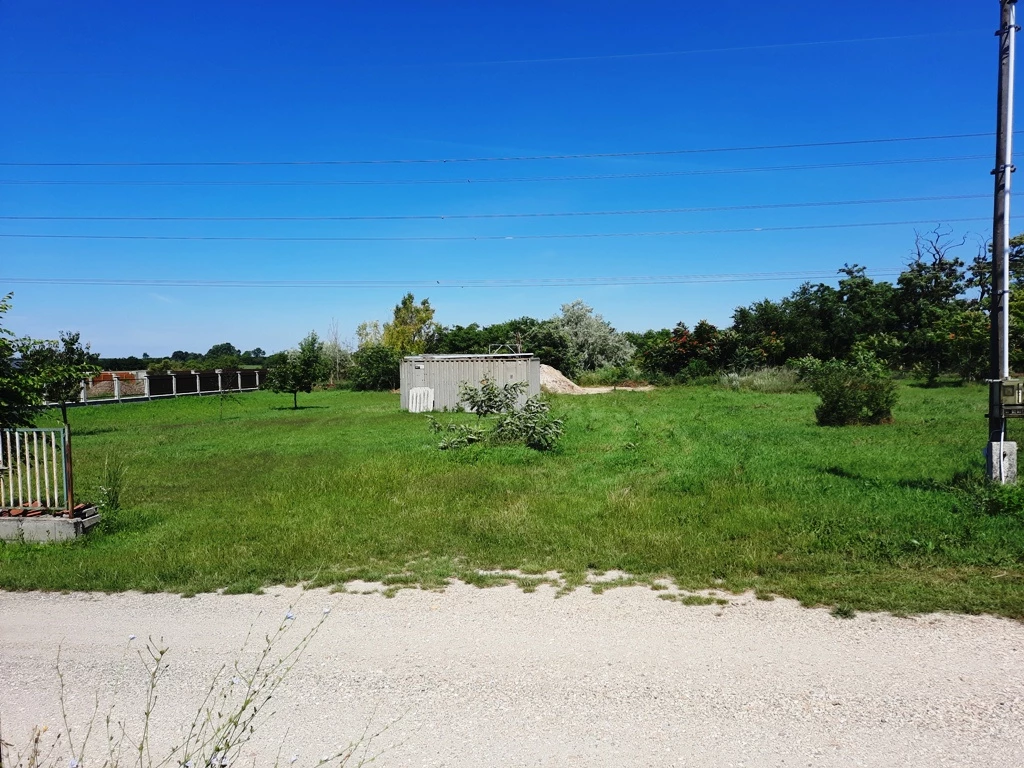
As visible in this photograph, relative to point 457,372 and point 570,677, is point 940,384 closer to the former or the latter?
point 457,372

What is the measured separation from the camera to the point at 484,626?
15.8 ft

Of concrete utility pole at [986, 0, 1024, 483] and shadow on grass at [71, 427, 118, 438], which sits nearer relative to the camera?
concrete utility pole at [986, 0, 1024, 483]

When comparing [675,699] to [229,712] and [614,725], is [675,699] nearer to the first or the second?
[614,725]

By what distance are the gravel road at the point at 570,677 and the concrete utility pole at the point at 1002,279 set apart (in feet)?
14.7

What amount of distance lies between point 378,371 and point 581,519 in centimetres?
3401

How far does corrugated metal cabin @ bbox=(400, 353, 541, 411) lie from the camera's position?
2425 cm

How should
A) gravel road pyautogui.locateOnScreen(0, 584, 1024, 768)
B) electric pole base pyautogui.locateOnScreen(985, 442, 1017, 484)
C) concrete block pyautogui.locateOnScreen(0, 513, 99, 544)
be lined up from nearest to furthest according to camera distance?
gravel road pyautogui.locateOnScreen(0, 584, 1024, 768) < concrete block pyautogui.locateOnScreen(0, 513, 99, 544) < electric pole base pyautogui.locateOnScreen(985, 442, 1017, 484)

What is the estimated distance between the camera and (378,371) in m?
40.4

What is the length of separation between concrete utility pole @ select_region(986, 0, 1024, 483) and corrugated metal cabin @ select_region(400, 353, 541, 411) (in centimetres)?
1680

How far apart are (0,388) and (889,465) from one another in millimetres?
13024

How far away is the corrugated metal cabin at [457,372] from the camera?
24250mm

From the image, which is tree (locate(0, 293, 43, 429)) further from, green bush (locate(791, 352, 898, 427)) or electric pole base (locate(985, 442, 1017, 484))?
green bush (locate(791, 352, 898, 427))

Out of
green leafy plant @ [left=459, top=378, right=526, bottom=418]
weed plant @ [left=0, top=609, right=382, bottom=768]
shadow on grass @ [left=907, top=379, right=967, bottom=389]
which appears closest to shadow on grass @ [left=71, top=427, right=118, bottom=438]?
green leafy plant @ [left=459, top=378, right=526, bottom=418]

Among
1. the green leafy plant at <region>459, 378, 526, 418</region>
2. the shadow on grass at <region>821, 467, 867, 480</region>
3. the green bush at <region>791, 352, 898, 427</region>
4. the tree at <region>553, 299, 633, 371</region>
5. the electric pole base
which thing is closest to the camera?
the electric pole base
